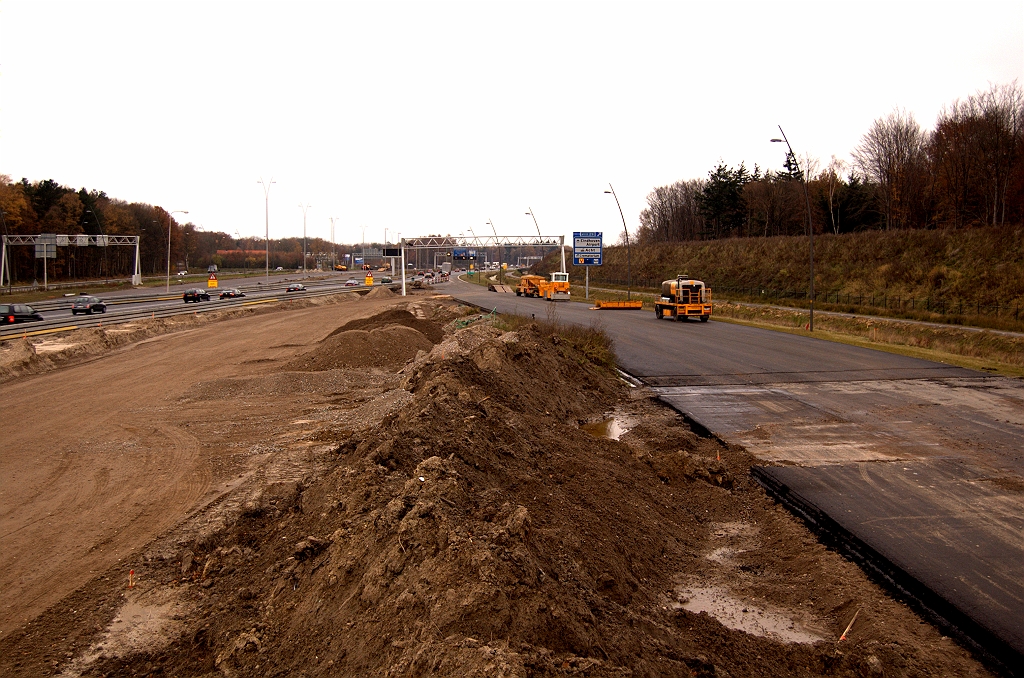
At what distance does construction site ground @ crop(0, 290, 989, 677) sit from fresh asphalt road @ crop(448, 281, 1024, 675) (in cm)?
53

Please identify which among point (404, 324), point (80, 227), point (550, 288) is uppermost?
point (80, 227)

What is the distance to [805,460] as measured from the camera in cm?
1259

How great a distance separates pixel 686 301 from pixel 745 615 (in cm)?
3543

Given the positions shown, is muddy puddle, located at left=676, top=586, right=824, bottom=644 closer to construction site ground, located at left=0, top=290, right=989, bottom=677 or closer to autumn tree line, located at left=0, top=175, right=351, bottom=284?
construction site ground, located at left=0, top=290, right=989, bottom=677

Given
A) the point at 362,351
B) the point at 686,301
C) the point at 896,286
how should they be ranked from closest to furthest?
the point at 362,351 < the point at 686,301 < the point at 896,286

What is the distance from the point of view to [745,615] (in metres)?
7.20

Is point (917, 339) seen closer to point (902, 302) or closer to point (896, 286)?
point (902, 302)

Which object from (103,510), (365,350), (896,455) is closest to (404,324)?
(365,350)

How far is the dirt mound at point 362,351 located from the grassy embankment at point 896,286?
19196 mm

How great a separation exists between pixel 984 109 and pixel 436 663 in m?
72.0

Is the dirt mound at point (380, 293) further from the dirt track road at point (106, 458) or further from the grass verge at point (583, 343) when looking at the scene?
the grass verge at point (583, 343)

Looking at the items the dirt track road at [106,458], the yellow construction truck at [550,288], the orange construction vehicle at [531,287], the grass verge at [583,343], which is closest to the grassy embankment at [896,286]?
the orange construction vehicle at [531,287]

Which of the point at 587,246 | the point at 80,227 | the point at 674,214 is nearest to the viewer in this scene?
the point at 587,246

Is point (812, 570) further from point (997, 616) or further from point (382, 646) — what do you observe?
point (382, 646)
